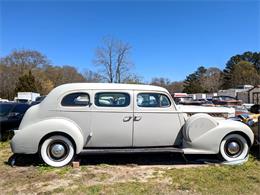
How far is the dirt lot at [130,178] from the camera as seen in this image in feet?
14.2

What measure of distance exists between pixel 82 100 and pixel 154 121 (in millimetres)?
1633

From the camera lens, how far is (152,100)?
5.93m

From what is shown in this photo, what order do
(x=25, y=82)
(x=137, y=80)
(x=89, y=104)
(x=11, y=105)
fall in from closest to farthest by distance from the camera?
(x=89, y=104), (x=11, y=105), (x=137, y=80), (x=25, y=82)

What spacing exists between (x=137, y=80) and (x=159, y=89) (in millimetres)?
34380

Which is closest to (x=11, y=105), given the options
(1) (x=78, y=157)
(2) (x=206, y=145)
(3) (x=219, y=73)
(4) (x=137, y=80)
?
(1) (x=78, y=157)

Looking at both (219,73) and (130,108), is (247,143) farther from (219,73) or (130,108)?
(219,73)

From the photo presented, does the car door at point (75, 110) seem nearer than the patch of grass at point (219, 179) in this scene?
No

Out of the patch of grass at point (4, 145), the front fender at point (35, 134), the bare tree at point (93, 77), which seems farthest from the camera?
the bare tree at point (93, 77)

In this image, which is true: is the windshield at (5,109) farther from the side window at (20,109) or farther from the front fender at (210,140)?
the front fender at (210,140)

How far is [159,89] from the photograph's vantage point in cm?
608

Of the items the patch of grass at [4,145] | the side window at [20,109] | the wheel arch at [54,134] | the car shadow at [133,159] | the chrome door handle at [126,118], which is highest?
the side window at [20,109]

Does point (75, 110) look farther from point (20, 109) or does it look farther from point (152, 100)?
point (20, 109)

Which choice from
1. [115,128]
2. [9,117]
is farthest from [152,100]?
[9,117]

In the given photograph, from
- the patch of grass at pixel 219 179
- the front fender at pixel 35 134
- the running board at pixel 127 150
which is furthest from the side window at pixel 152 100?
the front fender at pixel 35 134
